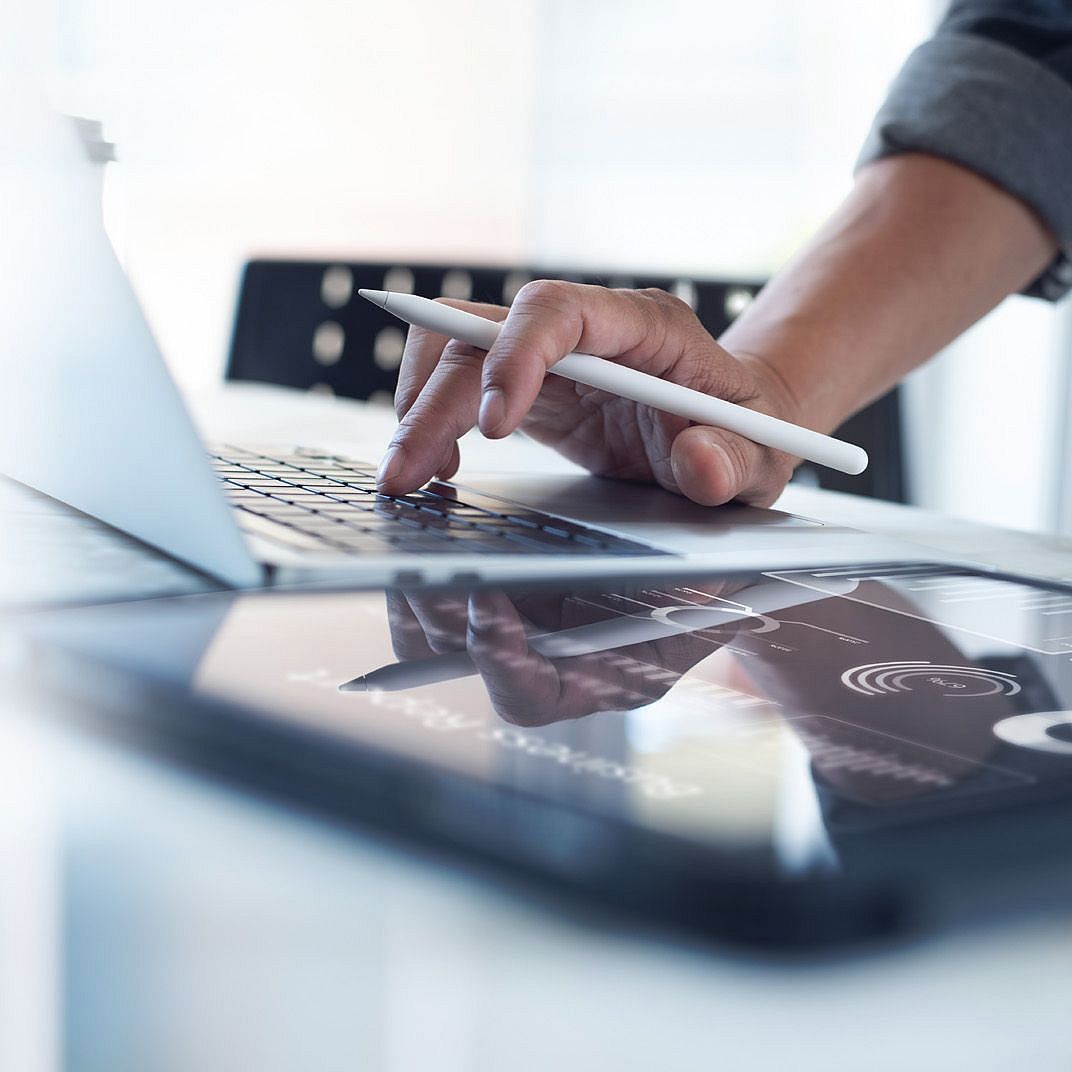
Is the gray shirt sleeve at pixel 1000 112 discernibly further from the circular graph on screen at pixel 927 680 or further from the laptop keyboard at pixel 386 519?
the circular graph on screen at pixel 927 680

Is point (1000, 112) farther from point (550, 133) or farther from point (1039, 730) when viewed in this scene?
point (550, 133)

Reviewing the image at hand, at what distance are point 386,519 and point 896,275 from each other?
0.46 metres

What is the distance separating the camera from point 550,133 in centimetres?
277

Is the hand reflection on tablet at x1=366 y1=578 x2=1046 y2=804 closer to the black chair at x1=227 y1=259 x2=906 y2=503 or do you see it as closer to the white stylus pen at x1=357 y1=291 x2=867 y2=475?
the white stylus pen at x1=357 y1=291 x2=867 y2=475


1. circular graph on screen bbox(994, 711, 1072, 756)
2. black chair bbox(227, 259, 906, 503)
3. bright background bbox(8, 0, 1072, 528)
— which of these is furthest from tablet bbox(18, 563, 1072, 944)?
bright background bbox(8, 0, 1072, 528)

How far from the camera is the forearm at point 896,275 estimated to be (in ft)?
2.67

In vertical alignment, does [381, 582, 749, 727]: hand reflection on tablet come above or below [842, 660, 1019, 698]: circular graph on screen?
above

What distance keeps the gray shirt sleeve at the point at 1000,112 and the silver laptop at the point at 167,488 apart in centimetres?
36

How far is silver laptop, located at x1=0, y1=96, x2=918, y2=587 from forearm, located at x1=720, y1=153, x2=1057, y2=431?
10.3 inches

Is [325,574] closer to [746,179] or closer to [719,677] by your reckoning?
[719,677]

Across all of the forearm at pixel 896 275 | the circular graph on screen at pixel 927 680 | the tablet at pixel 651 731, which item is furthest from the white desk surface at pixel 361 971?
the forearm at pixel 896 275

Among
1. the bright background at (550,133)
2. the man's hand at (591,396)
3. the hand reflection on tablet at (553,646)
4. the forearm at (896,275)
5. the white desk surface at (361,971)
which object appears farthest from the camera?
the bright background at (550,133)

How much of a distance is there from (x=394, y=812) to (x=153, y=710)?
0.07 m

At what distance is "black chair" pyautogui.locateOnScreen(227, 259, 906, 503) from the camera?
1.67m
